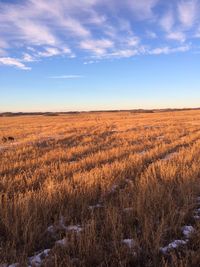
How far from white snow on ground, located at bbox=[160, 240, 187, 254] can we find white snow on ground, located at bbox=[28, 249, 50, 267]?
1.34 meters

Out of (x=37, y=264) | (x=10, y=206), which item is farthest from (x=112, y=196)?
(x=37, y=264)

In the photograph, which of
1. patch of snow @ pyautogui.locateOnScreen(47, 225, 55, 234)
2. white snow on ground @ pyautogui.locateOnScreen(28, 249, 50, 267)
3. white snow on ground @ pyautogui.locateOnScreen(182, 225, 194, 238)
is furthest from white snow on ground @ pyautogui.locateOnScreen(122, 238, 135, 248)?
patch of snow @ pyautogui.locateOnScreen(47, 225, 55, 234)

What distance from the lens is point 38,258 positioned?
3.82 meters

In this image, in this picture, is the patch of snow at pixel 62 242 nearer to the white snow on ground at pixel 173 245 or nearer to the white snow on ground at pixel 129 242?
the white snow on ground at pixel 129 242

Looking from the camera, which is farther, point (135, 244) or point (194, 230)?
point (194, 230)

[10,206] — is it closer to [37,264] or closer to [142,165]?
[37,264]

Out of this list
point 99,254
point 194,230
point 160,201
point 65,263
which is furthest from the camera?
point 160,201

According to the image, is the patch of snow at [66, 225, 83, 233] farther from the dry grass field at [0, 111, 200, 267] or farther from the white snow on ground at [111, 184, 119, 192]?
the white snow on ground at [111, 184, 119, 192]

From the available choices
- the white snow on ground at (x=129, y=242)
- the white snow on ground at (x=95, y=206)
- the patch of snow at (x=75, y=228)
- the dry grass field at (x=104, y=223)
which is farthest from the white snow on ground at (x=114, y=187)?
the white snow on ground at (x=129, y=242)

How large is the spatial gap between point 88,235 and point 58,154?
7.92 metres

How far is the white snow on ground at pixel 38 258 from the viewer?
3.69m

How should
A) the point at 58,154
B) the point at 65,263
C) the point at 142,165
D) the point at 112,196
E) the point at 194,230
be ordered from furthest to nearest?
the point at 58,154 → the point at 142,165 → the point at 112,196 → the point at 194,230 → the point at 65,263

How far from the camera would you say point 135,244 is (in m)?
3.96

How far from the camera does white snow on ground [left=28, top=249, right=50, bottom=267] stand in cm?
369
